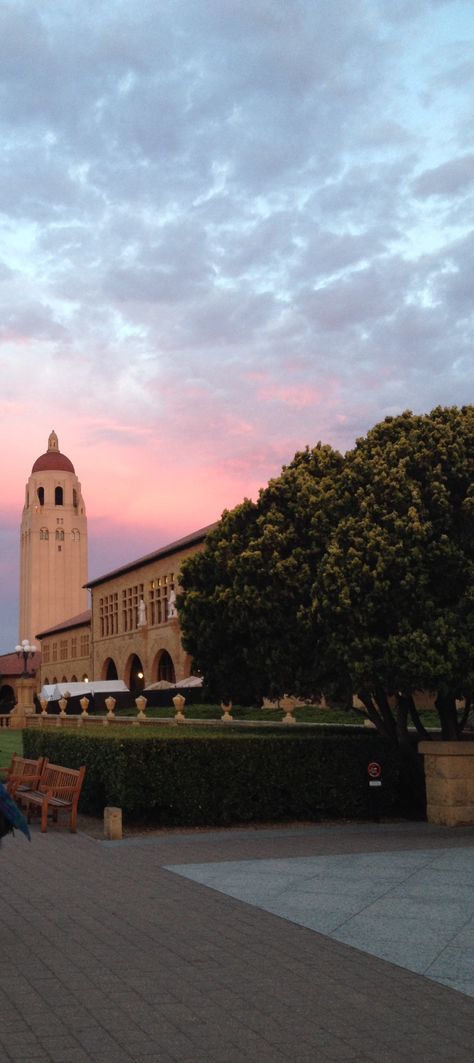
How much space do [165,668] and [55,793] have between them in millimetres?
48329

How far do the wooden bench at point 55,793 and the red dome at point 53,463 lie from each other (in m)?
114

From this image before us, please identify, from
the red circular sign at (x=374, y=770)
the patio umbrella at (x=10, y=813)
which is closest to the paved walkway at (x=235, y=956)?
the patio umbrella at (x=10, y=813)

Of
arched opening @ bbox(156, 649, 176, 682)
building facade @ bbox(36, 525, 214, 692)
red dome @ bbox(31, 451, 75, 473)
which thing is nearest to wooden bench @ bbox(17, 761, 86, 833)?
building facade @ bbox(36, 525, 214, 692)

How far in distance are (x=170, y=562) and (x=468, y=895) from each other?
5029cm

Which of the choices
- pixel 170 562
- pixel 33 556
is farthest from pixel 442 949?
pixel 33 556

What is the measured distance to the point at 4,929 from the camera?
799cm

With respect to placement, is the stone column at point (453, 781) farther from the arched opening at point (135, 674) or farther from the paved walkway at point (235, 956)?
the arched opening at point (135, 674)

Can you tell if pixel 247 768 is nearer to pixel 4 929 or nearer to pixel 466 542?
pixel 466 542

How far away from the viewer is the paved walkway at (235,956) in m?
5.36

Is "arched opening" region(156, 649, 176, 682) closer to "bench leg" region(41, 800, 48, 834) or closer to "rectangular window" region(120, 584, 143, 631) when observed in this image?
"rectangular window" region(120, 584, 143, 631)

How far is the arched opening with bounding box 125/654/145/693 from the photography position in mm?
67500

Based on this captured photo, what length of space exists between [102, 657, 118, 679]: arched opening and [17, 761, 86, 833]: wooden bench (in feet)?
189

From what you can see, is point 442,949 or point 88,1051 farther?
point 442,949

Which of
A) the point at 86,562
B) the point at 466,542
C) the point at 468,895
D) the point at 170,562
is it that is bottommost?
the point at 468,895
